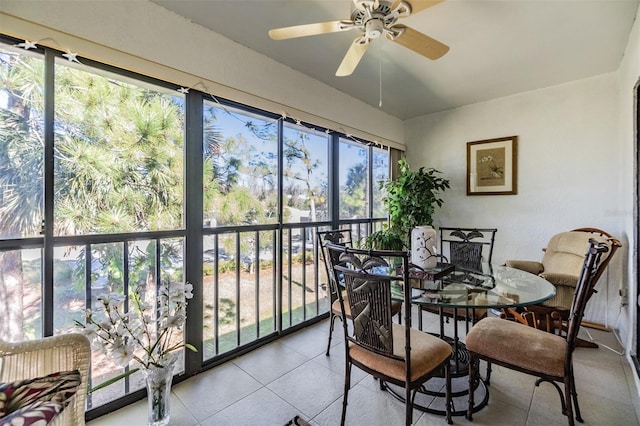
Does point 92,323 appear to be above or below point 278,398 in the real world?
above

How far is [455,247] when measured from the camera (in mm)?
2680

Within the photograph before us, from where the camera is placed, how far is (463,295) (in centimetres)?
163

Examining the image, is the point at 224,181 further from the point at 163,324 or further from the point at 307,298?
the point at 307,298

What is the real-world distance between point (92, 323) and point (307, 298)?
200cm

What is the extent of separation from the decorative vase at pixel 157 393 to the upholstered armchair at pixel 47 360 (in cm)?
41

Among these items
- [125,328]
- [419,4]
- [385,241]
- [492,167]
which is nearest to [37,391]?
[125,328]

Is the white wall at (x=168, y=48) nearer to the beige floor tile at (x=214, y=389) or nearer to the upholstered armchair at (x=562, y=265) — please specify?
the beige floor tile at (x=214, y=389)

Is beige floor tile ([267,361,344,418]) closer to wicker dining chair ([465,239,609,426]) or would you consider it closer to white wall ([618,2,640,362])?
wicker dining chair ([465,239,609,426])

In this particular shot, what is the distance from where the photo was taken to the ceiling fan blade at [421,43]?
1590 millimetres

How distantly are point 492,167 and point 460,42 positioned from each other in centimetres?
180

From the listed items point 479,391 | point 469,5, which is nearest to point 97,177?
point 469,5

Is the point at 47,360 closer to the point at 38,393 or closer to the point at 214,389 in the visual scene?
the point at 38,393

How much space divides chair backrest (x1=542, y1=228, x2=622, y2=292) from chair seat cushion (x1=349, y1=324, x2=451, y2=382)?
1918mm

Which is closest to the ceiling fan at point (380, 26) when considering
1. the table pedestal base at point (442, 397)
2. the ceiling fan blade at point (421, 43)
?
the ceiling fan blade at point (421, 43)
